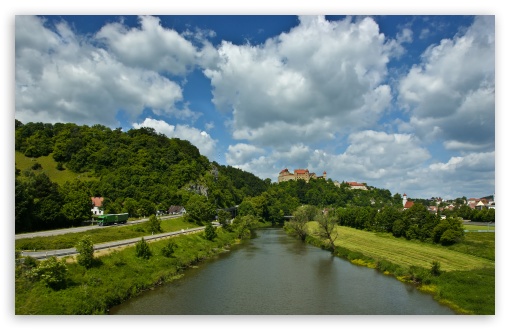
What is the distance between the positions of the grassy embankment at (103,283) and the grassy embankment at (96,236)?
4199mm

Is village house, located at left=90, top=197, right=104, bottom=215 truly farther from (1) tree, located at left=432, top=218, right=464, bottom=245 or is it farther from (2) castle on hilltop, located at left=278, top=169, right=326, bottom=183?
(2) castle on hilltop, located at left=278, top=169, right=326, bottom=183

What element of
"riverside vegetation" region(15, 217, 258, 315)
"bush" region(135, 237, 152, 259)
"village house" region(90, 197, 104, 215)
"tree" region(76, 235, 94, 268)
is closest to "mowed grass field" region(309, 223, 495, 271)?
"riverside vegetation" region(15, 217, 258, 315)

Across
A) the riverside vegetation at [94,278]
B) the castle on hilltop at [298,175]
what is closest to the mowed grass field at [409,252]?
the riverside vegetation at [94,278]

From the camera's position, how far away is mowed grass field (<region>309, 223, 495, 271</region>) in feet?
96.1

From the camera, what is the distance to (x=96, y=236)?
32.4m

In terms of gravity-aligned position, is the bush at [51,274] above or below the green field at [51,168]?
below

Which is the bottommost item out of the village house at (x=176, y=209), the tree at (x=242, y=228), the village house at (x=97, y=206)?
the tree at (x=242, y=228)

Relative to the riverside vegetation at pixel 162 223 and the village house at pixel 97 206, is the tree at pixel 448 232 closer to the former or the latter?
the riverside vegetation at pixel 162 223

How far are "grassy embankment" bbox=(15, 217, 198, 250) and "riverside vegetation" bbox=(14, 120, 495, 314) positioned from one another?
0.14 meters

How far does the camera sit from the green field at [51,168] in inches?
2744

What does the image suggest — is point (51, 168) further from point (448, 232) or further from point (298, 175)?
point (298, 175)

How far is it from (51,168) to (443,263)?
7829cm

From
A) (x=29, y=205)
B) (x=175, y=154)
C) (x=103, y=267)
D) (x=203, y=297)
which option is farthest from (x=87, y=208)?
(x=175, y=154)

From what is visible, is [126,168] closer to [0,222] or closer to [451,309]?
[0,222]
